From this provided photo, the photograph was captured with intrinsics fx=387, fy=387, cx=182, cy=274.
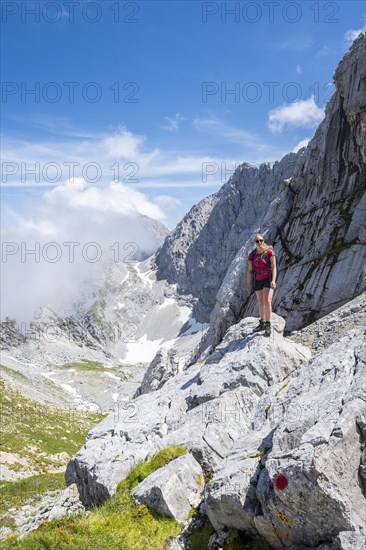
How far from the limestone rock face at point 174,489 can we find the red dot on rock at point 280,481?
4200 mm

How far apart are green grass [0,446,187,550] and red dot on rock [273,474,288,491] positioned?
408 centimetres

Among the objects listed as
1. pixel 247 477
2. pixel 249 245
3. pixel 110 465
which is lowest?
pixel 110 465

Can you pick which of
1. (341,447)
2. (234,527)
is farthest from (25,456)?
(341,447)

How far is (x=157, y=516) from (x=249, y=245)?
189 ft

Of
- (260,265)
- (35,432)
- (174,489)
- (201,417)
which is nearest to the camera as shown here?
(174,489)

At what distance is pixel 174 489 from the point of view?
11.7m

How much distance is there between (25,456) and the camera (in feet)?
150

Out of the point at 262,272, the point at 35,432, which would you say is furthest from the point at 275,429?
the point at 35,432

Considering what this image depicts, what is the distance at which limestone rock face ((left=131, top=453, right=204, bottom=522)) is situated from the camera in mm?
11406

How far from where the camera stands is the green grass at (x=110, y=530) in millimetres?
9719

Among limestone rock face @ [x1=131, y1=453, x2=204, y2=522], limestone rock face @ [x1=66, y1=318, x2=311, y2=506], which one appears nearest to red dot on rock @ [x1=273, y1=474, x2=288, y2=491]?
limestone rock face @ [x1=131, y1=453, x2=204, y2=522]

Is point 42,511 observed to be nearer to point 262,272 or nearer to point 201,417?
point 201,417

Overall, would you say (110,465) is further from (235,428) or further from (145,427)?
(235,428)

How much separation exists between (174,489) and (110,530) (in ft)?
6.86
